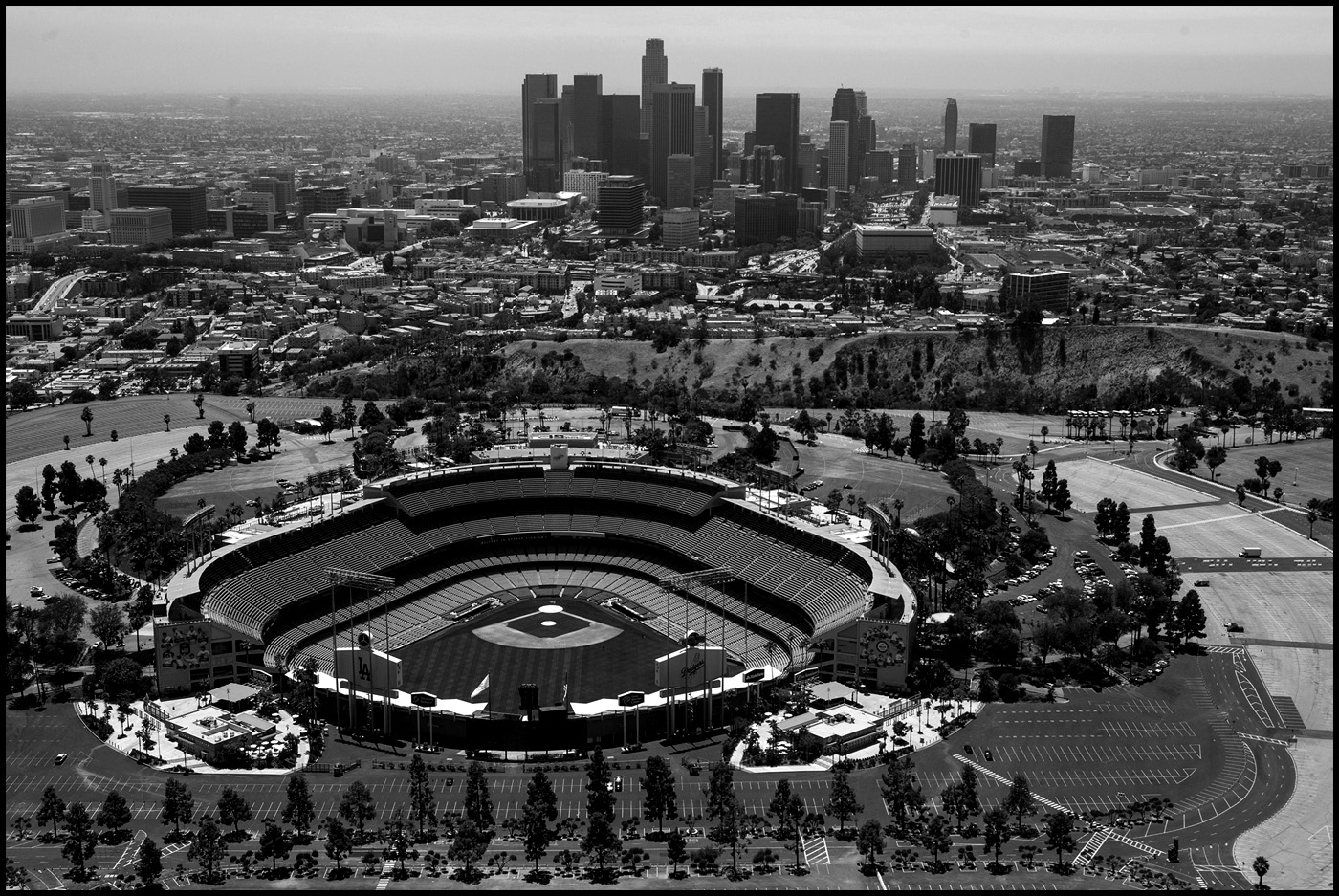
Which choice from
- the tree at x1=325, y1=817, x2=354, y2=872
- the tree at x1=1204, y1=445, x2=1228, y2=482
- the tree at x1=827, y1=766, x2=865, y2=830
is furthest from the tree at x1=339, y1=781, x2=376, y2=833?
the tree at x1=1204, y1=445, x2=1228, y2=482

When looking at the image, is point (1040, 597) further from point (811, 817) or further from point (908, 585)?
point (811, 817)

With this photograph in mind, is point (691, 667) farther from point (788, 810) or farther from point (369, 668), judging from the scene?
point (369, 668)

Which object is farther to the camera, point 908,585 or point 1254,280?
point 1254,280

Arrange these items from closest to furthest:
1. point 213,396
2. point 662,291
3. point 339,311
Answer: point 213,396
point 339,311
point 662,291

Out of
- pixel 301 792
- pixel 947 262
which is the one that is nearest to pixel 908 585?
pixel 301 792

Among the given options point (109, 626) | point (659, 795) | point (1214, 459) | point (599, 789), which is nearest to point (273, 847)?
point (599, 789)

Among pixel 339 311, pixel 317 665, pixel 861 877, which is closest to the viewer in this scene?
pixel 861 877

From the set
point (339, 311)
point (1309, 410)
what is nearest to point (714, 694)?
point (1309, 410)

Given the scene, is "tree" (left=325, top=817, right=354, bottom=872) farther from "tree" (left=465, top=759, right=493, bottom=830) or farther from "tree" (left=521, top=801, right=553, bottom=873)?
"tree" (left=521, top=801, right=553, bottom=873)

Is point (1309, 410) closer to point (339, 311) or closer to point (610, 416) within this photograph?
point (610, 416)
